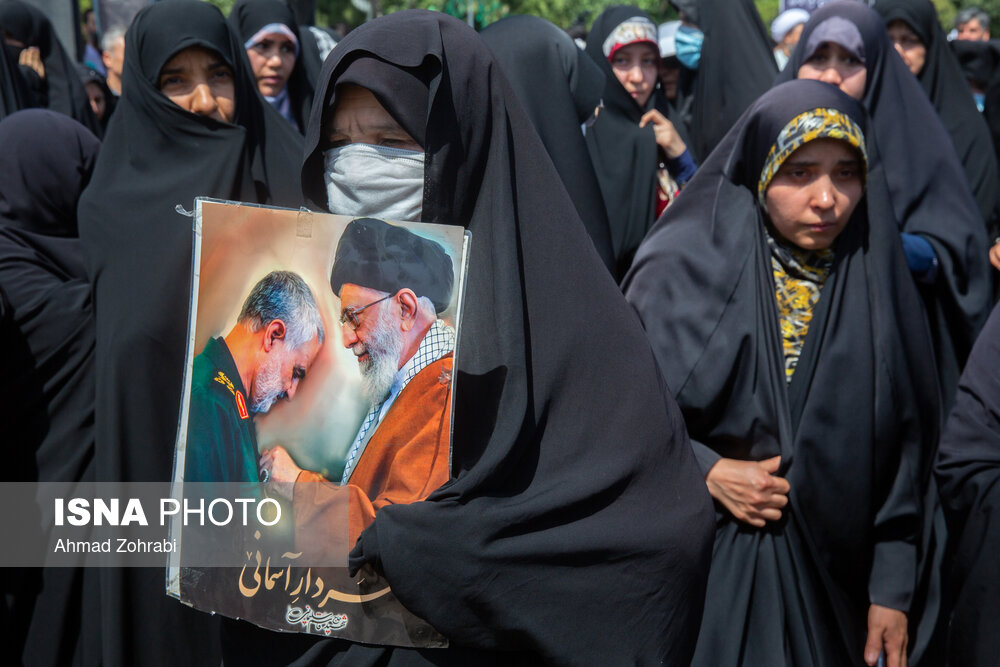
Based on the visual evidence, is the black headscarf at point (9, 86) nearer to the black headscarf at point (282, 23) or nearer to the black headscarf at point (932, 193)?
the black headscarf at point (282, 23)

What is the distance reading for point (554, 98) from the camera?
11.6ft

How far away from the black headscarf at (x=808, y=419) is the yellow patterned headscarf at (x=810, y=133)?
3 cm

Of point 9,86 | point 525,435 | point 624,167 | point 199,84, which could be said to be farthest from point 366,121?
point 9,86

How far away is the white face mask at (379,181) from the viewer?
1722 millimetres

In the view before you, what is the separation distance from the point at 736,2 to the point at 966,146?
1427mm

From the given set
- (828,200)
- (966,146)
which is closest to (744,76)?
(966,146)

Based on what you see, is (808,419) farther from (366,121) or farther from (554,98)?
(554,98)

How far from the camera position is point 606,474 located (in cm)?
165

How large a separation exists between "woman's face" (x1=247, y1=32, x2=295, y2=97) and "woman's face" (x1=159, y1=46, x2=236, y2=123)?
1507 mm

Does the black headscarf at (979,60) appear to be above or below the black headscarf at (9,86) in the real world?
below

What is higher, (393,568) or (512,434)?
(512,434)

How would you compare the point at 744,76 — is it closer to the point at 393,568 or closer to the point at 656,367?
the point at 656,367

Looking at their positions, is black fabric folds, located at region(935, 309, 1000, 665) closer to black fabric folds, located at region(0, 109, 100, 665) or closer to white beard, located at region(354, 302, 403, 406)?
white beard, located at region(354, 302, 403, 406)

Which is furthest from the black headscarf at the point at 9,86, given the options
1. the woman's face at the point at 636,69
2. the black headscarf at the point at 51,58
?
the woman's face at the point at 636,69
